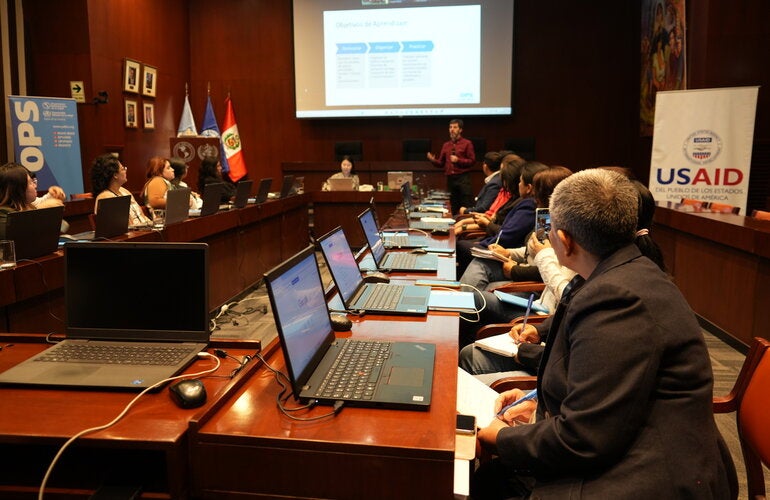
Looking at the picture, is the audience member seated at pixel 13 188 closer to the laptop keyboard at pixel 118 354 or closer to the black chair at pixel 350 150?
the laptop keyboard at pixel 118 354

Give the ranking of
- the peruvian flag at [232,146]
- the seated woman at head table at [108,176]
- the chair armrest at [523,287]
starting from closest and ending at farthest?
1. the chair armrest at [523,287]
2. the seated woman at head table at [108,176]
3. the peruvian flag at [232,146]

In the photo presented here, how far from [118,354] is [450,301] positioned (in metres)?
1.12

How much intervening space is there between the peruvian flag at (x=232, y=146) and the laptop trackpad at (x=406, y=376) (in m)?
8.22

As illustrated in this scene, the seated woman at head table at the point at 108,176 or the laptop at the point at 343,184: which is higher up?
the seated woman at head table at the point at 108,176

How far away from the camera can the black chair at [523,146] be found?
8.77 m

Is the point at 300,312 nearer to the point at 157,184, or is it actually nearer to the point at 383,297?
the point at 383,297

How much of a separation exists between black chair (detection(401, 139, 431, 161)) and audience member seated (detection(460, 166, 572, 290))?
5.42 metres

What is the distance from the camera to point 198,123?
9820 mm

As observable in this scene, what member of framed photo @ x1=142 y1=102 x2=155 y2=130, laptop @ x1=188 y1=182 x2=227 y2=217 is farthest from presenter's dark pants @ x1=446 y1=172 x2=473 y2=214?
framed photo @ x1=142 y1=102 x2=155 y2=130

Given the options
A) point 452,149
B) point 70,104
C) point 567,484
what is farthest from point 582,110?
point 567,484

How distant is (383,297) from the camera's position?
219cm

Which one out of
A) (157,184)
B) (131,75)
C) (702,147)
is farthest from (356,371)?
(131,75)

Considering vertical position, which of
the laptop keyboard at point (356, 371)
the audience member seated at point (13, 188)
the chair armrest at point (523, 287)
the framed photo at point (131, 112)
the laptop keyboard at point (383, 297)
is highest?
the framed photo at point (131, 112)

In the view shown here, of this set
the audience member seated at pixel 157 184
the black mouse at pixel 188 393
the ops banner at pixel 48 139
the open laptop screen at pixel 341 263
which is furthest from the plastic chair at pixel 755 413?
the ops banner at pixel 48 139
